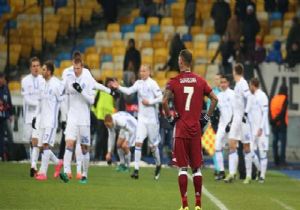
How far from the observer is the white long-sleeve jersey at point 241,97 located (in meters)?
25.0

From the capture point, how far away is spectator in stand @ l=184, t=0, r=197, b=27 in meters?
38.3

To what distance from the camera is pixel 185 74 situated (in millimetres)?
17891

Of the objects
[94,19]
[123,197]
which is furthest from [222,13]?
[123,197]

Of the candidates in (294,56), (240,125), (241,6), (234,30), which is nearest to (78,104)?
(240,125)

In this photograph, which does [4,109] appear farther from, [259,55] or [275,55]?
[275,55]

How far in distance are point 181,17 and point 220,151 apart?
44.8 feet

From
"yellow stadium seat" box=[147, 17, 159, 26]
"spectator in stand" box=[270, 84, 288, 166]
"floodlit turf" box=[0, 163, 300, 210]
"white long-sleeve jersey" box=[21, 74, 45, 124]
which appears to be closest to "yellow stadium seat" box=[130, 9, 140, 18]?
"yellow stadium seat" box=[147, 17, 159, 26]

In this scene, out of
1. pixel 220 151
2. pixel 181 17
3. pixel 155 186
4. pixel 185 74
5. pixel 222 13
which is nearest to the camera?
pixel 185 74

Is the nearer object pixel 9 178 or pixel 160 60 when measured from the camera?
pixel 9 178

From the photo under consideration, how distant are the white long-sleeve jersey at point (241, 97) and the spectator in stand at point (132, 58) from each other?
10.6 metres

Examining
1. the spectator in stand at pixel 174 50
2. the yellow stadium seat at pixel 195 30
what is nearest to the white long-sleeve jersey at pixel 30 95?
the spectator in stand at pixel 174 50

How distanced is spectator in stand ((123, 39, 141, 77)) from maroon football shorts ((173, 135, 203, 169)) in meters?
17.8

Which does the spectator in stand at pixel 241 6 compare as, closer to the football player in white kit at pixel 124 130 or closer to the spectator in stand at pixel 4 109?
the spectator in stand at pixel 4 109

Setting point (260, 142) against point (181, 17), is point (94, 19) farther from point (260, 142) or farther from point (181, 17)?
point (260, 142)
